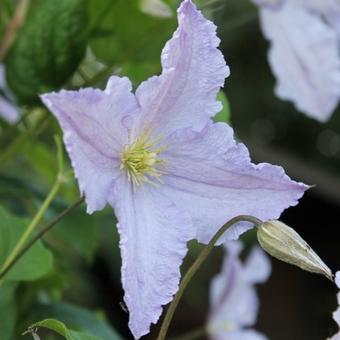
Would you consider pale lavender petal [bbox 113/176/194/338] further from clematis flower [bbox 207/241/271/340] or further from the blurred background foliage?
clematis flower [bbox 207/241/271/340]

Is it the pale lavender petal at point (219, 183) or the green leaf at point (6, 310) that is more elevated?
the pale lavender petal at point (219, 183)

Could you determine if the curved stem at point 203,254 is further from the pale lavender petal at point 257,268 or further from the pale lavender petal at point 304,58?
the pale lavender petal at point 257,268

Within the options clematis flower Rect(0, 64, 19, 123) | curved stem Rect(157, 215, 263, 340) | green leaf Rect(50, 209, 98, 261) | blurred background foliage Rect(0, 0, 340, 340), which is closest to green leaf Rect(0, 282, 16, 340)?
blurred background foliage Rect(0, 0, 340, 340)

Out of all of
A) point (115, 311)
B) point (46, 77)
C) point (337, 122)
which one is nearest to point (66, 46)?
point (46, 77)

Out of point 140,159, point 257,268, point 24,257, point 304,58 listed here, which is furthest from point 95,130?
point 257,268

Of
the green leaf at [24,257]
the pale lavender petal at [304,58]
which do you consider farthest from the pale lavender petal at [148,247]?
the pale lavender petal at [304,58]

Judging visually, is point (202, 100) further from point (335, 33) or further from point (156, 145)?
point (335, 33)
